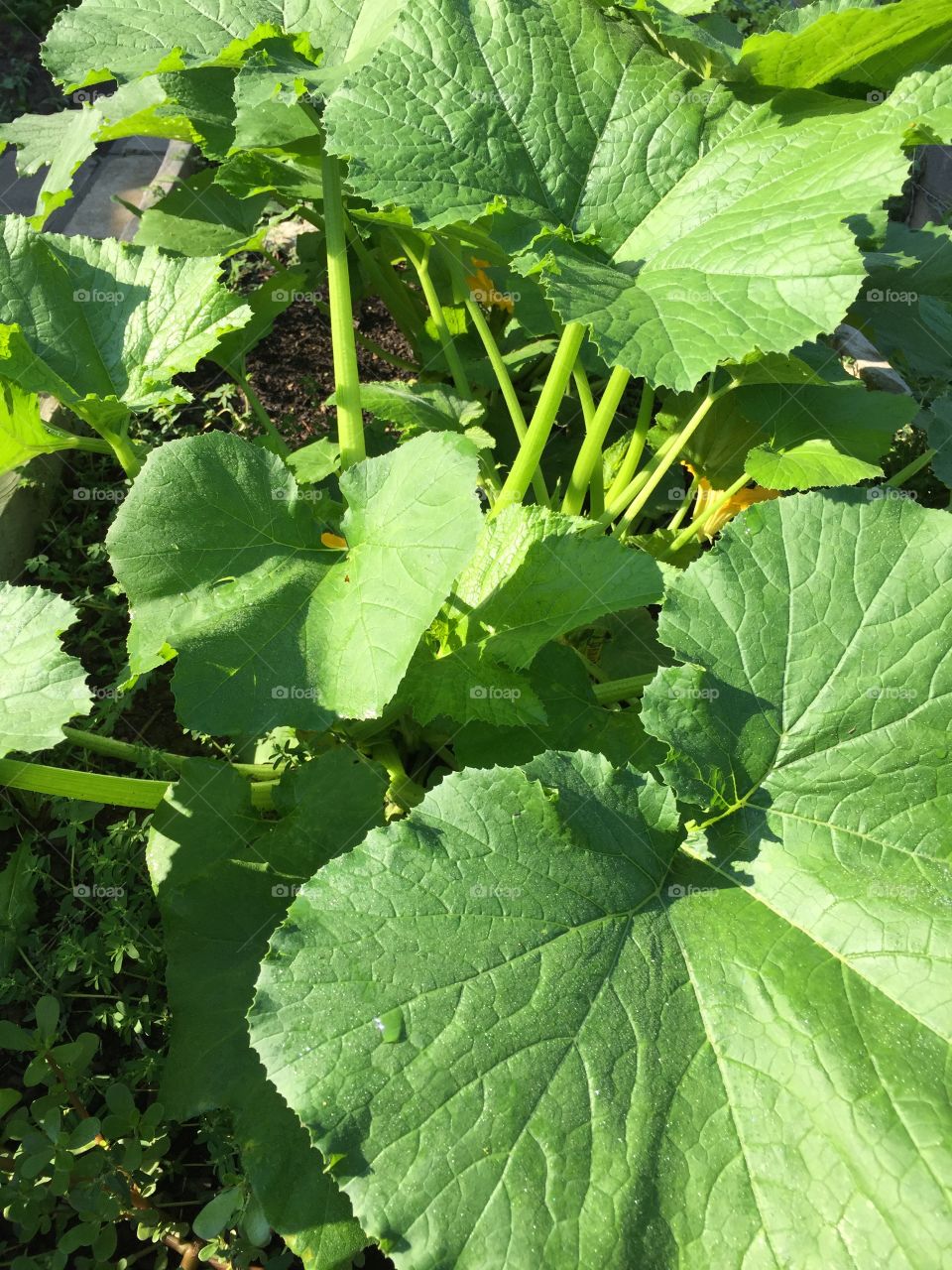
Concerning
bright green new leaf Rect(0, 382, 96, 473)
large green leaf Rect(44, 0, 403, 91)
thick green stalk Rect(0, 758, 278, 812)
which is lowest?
thick green stalk Rect(0, 758, 278, 812)

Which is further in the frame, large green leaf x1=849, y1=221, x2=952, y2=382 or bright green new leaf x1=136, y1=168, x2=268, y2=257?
bright green new leaf x1=136, y1=168, x2=268, y2=257

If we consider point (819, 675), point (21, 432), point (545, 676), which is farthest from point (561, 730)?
point (21, 432)

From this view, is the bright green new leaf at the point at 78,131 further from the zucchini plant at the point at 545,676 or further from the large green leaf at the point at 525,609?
the large green leaf at the point at 525,609

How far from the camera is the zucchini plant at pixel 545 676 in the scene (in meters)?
1.47

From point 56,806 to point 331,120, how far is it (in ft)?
5.40

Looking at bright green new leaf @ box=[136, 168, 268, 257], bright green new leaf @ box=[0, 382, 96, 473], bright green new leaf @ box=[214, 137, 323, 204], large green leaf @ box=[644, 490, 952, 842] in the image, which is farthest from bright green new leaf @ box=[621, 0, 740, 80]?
bright green new leaf @ box=[0, 382, 96, 473]

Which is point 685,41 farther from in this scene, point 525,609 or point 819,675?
point 819,675

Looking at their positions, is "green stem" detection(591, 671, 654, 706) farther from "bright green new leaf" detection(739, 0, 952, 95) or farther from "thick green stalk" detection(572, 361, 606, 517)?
"bright green new leaf" detection(739, 0, 952, 95)

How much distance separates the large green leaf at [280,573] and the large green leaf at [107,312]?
0.34 m

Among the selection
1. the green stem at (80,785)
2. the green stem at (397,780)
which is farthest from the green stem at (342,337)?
the green stem at (80,785)

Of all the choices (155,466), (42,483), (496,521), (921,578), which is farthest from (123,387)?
(921,578)

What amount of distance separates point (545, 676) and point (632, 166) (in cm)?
110

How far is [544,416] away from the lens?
2279mm

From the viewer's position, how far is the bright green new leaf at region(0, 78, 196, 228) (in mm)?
2430
